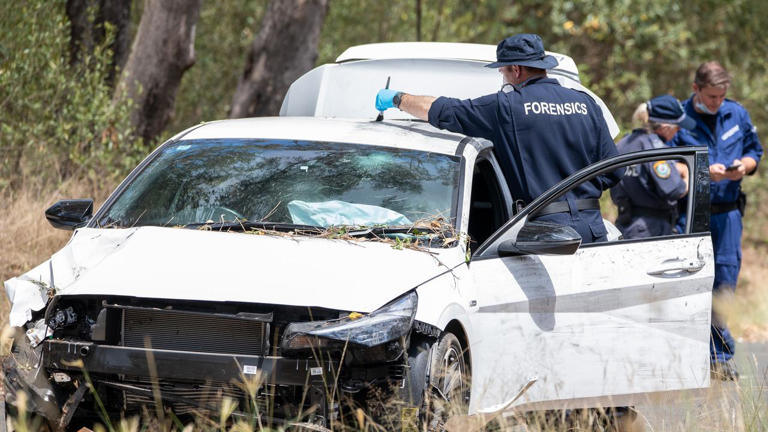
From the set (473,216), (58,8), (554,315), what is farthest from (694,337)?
(58,8)

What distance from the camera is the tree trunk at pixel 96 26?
36.2 feet

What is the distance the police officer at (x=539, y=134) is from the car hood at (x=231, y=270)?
1067 mm

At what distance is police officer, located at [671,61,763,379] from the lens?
745cm

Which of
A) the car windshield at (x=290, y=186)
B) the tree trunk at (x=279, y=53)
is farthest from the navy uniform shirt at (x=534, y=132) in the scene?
the tree trunk at (x=279, y=53)

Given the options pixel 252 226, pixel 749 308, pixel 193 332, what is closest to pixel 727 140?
pixel 749 308

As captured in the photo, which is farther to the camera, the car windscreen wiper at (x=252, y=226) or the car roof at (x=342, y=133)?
the car roof at (x=342, y=133)

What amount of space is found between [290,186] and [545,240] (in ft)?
4.15

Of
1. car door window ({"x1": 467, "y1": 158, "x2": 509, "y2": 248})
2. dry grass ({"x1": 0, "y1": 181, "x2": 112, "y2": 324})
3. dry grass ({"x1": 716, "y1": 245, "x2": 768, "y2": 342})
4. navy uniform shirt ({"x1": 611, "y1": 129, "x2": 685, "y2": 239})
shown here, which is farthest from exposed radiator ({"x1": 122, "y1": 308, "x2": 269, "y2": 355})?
dry grass ({"x1": 716, "y1": 245, "x2": 768, "y2": 342})

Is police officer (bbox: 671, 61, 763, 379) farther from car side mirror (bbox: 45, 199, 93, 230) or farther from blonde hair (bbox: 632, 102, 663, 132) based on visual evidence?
car side mirror (bbox: 45, 199, 93, 230)

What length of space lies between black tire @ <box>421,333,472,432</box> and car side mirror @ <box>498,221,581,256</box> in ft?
1.75

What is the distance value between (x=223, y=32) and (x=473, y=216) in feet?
38.0

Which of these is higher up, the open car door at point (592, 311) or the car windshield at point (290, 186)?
the car windshield at point (290, 186)

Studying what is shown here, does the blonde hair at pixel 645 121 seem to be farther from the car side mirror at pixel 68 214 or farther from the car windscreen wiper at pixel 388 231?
the car side mirror at pixel 68 214

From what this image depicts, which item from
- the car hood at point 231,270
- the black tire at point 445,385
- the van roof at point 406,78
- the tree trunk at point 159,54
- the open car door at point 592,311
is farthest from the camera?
the tree trunk at point 159,54
